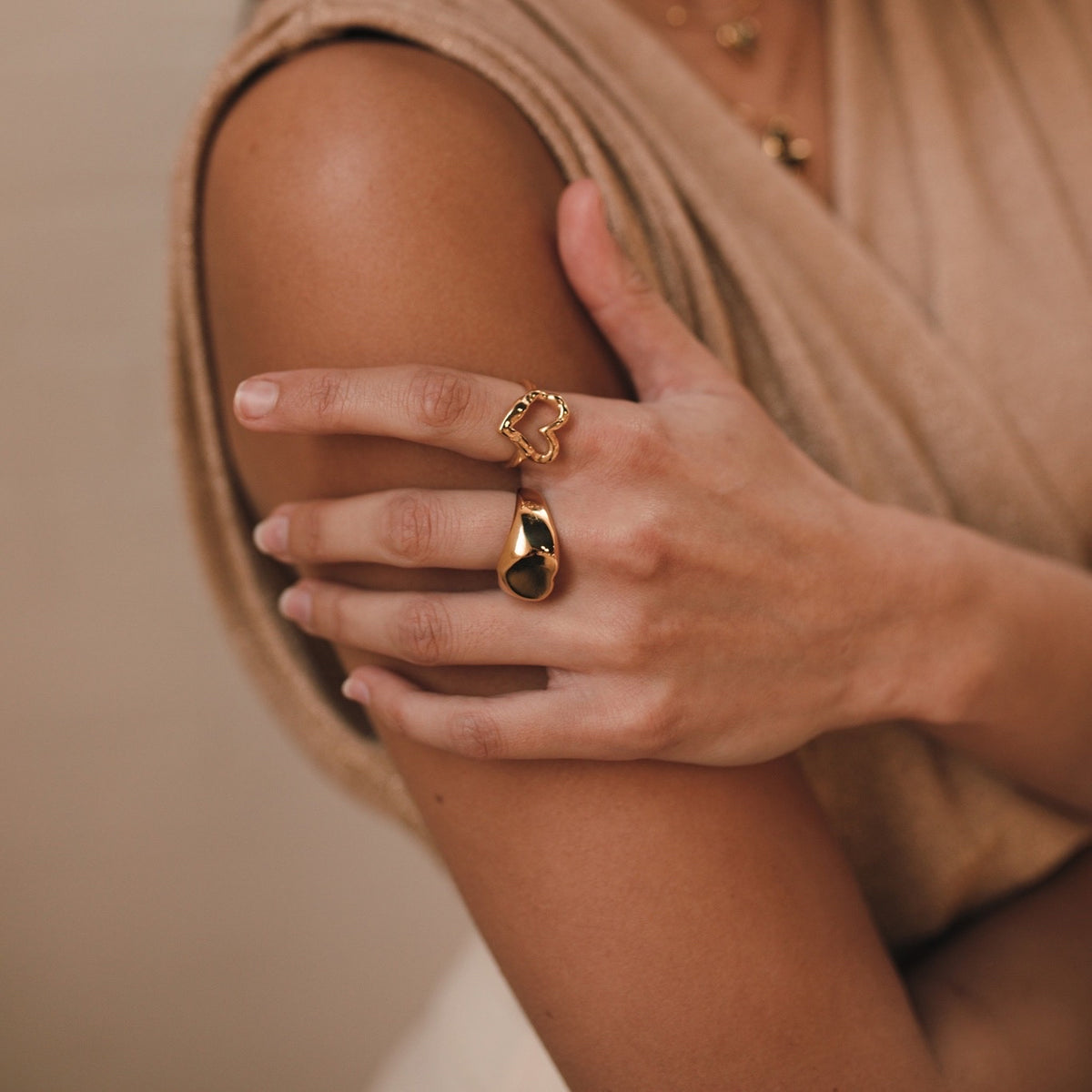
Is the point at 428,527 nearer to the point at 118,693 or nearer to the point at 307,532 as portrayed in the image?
the point at 307,532

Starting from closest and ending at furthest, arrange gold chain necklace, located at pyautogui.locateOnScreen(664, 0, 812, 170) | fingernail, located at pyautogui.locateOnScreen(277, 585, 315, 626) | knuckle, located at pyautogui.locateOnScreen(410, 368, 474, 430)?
knuckle, located at pyautogui.locateOnScreen(410, 368, 474, 430), fingernail, located at pyautogui.locateOnScreen(277, 585, 315, 626), gold chain necklace, located at pyautogui.locateOnScreen(664, 0, 812, 170)

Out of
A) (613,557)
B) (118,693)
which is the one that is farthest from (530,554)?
(118,693)

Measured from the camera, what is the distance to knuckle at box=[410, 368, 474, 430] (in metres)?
0.44

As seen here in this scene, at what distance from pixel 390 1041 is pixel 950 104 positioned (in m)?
1.47

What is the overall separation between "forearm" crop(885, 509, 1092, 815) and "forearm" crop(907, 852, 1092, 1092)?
101mm

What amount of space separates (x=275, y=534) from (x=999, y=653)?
0.50m

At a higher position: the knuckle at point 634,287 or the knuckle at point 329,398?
the knuckle at point 329,398

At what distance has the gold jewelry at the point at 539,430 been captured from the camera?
450mm

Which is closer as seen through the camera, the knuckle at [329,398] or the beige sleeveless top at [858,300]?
the knuckle at [329,398]

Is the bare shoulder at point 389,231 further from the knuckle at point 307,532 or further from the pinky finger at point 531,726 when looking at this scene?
the pinky finger at point 531,726

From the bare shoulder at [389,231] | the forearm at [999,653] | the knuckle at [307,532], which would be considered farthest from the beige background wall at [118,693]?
the forearm at [999,653]

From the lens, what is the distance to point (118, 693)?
41.3 inches

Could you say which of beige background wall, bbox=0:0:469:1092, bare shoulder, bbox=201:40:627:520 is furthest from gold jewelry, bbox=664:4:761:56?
beige background wall, bbox=0:0:469:1092

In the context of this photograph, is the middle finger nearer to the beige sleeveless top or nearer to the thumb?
the thumb
